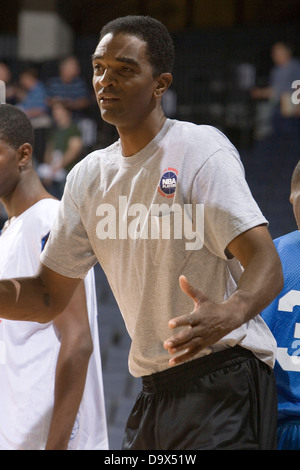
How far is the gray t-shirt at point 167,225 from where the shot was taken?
167 centimetres

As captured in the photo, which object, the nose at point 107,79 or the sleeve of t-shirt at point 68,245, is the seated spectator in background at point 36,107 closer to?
the sleeve of t-shirt at point 68,245

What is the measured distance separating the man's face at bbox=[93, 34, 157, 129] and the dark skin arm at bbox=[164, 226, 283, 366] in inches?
16.5

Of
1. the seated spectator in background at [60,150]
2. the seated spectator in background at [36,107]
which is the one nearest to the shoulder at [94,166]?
the seated spectator in background at [60,150]

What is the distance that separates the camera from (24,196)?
103 inches

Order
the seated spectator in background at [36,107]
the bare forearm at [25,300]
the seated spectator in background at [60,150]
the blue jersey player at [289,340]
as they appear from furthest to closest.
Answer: the seated spectator in background at [36,107] → the seated spectator in background at [60,150] → the blue jersey player at [289,340] → the bare forearm at [25,300]

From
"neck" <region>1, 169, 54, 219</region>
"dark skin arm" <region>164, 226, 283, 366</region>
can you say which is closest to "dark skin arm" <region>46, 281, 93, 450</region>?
"neck" <region>1, 169, 54, 219</region>

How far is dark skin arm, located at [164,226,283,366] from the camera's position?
4.71ft

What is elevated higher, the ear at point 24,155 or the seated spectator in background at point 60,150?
the ear at point 24,155

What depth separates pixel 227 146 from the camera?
68.2 inches

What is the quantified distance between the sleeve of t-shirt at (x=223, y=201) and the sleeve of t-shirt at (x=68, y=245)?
384mm

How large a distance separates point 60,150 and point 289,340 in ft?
16.2

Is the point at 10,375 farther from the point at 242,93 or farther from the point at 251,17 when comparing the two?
the point at 251,17

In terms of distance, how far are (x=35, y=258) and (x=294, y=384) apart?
0.87 m
